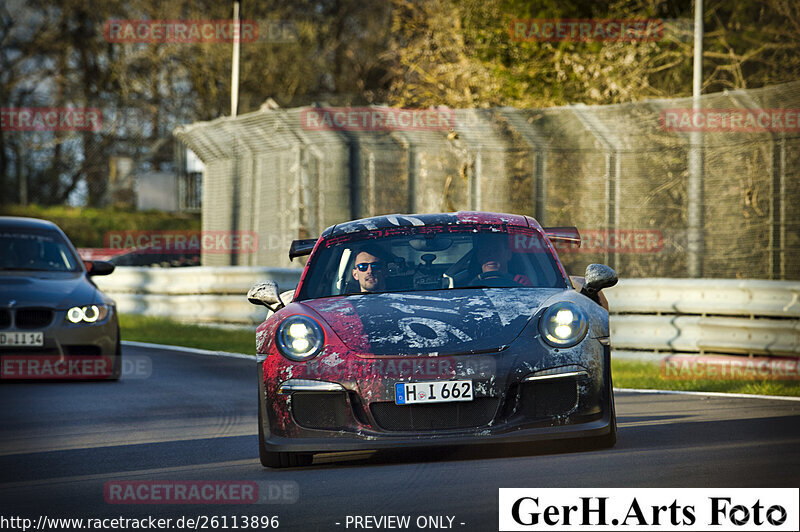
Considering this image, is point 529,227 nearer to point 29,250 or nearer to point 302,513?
point 302,513

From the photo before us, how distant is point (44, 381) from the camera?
13.4 meters

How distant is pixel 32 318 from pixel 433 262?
598cm

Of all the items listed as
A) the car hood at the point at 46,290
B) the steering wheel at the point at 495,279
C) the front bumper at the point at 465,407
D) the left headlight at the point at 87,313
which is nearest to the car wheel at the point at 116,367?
the left headlight at the point at 87,313

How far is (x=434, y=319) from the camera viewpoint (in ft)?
23.7

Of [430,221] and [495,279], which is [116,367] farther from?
[495,279]

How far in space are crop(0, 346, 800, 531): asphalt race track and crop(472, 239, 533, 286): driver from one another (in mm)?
955

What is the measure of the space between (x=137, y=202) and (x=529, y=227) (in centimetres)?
4649

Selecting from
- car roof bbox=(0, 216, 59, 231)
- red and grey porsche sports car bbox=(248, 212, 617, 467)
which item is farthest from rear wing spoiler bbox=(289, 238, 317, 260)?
car roof bbox=(0, 216, 59, 231)

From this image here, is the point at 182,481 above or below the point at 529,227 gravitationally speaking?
below

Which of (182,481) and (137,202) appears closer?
(182,481)

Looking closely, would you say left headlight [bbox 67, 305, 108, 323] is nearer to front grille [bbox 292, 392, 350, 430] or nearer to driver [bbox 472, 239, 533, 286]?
driver [bbox 472, 239, 533, 286]

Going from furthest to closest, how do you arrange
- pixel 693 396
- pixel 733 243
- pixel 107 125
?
pixel 107 125 < pixel 733 243 < pixel 693 396

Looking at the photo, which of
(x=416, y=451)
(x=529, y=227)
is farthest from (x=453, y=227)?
(x=416, y=451)

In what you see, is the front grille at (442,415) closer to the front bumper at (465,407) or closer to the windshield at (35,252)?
the front bumper at (465,407)
